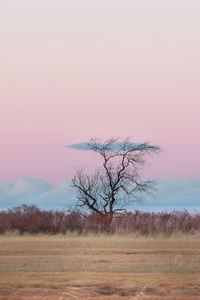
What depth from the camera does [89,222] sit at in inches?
2096

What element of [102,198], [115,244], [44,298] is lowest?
[44,298]

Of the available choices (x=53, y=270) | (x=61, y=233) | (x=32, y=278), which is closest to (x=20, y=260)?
(x=53, y=270)

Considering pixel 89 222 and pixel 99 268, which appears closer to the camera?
pixel 99 268

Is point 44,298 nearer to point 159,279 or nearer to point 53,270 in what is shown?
point 159,279

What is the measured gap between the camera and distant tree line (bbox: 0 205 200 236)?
49.1m

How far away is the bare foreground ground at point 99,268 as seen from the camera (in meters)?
23.4

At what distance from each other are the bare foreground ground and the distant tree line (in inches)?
143

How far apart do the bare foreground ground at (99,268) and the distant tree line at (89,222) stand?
143 inches

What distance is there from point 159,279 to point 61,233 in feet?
82.9

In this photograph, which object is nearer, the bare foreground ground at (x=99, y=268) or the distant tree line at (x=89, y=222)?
the bare foreground ground at (x=99, y=268)

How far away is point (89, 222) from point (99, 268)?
23.4m

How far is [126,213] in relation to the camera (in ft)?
184

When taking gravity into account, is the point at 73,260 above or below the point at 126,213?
below

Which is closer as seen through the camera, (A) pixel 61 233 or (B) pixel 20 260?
(B) pixel 20 260
